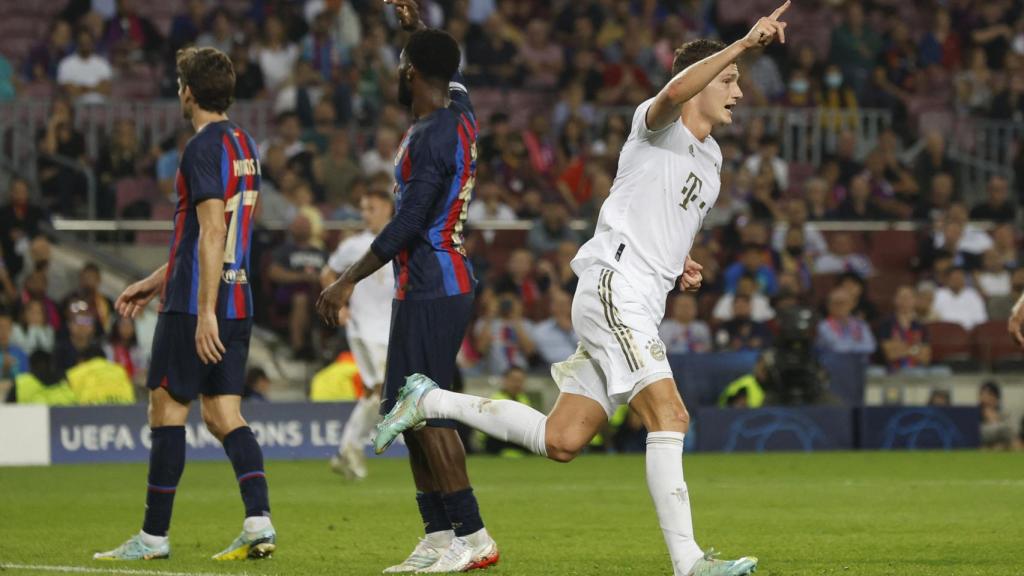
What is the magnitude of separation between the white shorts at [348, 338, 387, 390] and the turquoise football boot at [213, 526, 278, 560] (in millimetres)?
5692

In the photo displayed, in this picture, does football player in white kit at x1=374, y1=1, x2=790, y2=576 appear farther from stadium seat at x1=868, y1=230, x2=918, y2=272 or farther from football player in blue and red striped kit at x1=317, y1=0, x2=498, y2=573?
stadium seat at x1=868, y1=230, x2=918, y2=272

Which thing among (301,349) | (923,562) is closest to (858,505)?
(923,562)

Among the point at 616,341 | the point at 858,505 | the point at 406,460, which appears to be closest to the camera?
the point at 616,341

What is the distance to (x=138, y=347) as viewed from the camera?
17.5 meters

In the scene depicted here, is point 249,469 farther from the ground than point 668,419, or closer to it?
closer to it

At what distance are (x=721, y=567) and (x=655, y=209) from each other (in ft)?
4.86

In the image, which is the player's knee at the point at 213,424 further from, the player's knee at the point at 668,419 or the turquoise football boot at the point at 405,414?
the player's knee at the point at 668,419

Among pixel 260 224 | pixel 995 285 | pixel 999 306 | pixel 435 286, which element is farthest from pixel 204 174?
pixel 995 285

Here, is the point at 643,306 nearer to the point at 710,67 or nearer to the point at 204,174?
the point at 710,67

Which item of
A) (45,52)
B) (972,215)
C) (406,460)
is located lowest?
(406,460)

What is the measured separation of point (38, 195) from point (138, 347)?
328 cm

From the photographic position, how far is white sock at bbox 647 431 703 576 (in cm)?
652

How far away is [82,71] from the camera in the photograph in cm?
2102

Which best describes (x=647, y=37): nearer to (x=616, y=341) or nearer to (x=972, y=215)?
(x=972, y=215)
